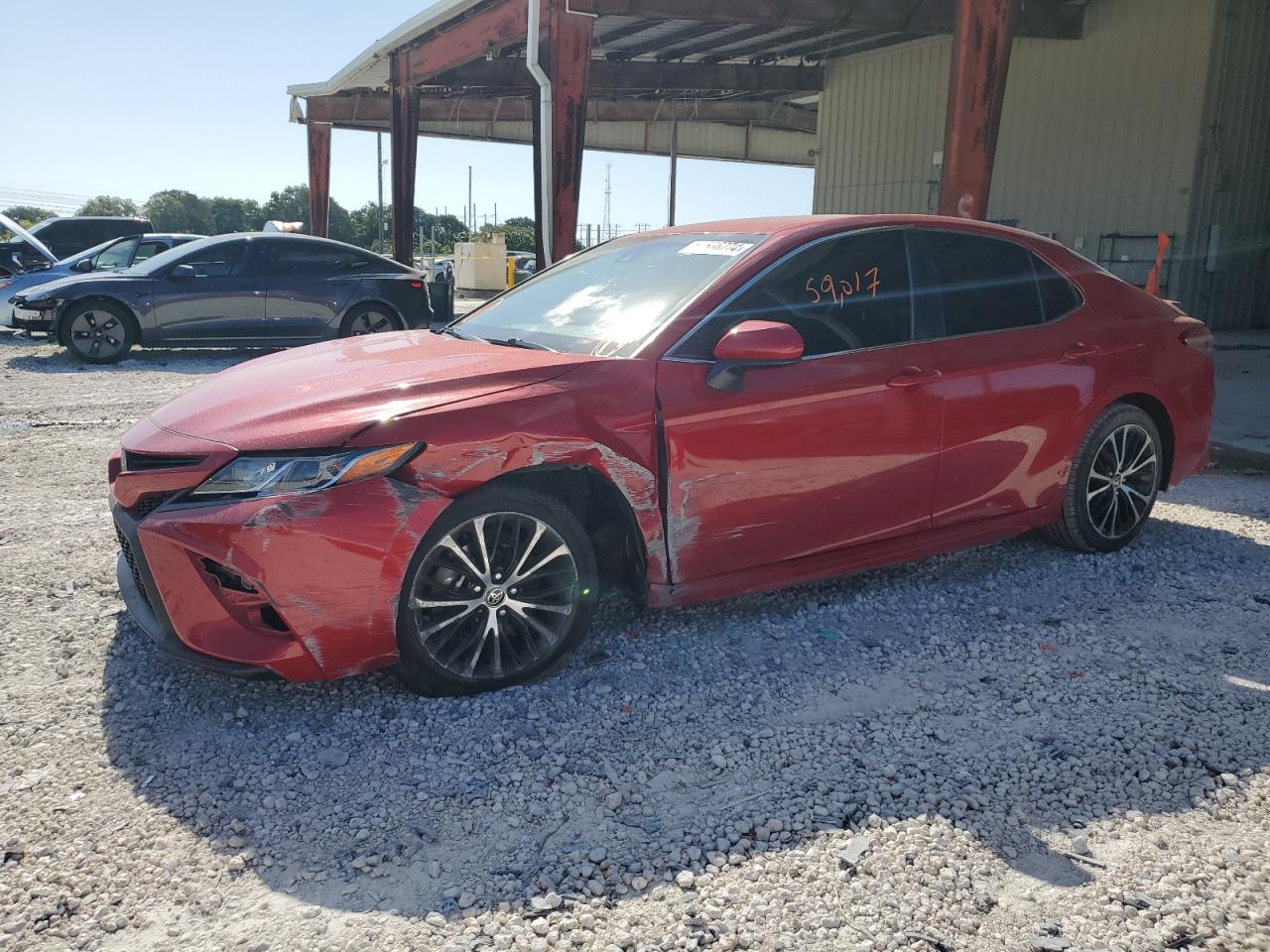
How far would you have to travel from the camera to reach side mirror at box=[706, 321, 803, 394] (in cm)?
342

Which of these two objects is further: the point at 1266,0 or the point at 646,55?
the point at 646,55

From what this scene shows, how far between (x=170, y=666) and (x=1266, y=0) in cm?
1650

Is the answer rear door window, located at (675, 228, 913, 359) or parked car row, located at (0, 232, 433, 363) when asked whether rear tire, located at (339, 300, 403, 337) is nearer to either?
parked car row, located at (0, 232, 433, 363)

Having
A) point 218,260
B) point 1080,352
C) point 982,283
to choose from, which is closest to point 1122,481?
point 1080,352

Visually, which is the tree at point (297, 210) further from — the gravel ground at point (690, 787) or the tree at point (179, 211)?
the gravel ground at point (690, 787)

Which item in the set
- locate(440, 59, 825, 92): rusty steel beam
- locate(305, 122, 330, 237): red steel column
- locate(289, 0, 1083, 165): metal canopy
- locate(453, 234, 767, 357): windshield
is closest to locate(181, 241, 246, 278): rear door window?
locate(289, 0, 1083, 165): metal canopy

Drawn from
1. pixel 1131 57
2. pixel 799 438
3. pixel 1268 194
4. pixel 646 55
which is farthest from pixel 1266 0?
pixel 799 438

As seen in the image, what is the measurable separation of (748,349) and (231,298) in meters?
9.59

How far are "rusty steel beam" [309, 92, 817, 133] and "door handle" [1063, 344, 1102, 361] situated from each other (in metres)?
22.0

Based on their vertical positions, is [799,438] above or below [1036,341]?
below

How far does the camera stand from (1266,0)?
1416 cm

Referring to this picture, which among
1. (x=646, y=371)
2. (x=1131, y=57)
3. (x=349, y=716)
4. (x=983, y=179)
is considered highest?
(x=1131, y=57)

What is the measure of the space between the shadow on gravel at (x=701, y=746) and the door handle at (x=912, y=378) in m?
0.92

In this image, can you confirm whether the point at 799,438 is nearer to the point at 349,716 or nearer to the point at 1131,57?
the point at 349,716
